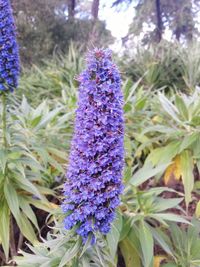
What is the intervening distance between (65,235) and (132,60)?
7.60 m

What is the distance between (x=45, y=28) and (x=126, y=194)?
47.8 feet

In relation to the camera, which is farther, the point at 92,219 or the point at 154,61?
the point at 154,61

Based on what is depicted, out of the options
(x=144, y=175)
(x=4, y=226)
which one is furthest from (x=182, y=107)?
(x=4, y=226)

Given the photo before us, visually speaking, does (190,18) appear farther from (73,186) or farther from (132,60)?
(73,186)

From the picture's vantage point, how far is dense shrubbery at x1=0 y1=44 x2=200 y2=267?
219 cm

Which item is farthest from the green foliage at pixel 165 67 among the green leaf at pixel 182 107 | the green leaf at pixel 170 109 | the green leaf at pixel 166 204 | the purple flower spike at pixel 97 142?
the purple flower spike at pixel 97 142

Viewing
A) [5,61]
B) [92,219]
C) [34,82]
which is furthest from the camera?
[34,82]

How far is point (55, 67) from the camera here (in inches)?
355

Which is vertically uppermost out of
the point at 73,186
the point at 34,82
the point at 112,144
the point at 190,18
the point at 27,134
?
the point at 190,18

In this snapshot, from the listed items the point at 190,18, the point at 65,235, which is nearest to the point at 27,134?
the point at 65,235

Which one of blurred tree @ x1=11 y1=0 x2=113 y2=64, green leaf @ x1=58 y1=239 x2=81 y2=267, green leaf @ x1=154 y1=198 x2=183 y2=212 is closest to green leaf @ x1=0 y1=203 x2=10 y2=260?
green leaf @ x1=58 y1=239 x2=81 y2=267

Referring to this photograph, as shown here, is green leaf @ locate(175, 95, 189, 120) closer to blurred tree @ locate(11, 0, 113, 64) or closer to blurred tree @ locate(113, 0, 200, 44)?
blurred tree @ locate(11, 0, 113, 64)

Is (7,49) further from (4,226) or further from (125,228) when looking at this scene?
(125,228)

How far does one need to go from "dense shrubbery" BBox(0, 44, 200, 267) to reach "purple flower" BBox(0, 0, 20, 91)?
0.41 m
